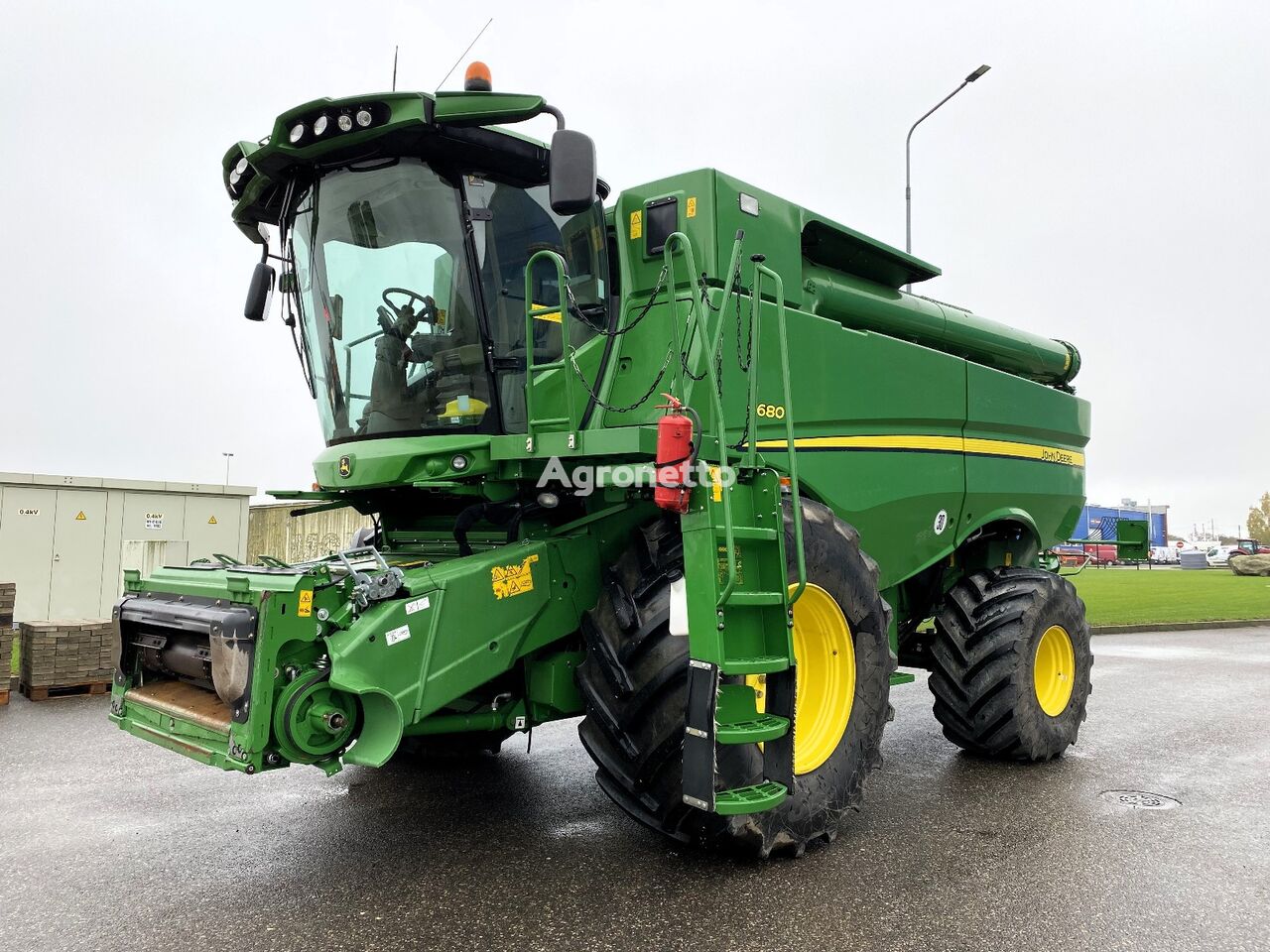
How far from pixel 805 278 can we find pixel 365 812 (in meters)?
3.68

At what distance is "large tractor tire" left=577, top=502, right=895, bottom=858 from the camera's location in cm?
352

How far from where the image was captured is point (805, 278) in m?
4.98

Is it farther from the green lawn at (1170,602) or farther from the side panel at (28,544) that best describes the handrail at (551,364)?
the green lawn at (1170,602)

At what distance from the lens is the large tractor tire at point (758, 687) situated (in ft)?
11.6

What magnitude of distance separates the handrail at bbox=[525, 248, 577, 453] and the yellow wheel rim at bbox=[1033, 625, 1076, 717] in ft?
12.9

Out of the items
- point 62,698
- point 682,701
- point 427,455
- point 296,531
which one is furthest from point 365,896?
point 296,531

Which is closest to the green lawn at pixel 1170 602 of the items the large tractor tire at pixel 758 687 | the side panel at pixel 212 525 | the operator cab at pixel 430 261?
the large tractor tire at pixel 758 687

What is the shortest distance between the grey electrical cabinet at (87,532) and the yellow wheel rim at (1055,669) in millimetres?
9452

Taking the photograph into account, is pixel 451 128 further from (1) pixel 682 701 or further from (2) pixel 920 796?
(2) pixel 920 796

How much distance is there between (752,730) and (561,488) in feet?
4.70

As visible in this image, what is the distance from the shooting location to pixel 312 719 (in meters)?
3.23

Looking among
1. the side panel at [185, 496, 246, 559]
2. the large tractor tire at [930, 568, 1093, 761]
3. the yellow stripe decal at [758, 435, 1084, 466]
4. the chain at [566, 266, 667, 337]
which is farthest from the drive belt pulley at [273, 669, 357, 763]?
the side panel at [185, 496, 246, 559]

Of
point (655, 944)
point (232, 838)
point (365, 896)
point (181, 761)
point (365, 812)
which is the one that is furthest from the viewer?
point (181, 761)

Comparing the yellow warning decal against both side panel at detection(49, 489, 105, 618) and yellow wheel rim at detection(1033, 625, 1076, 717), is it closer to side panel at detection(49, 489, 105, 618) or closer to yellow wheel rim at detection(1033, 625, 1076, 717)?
yellow wheel rim at detection(1033, 625, 1076, 717)
